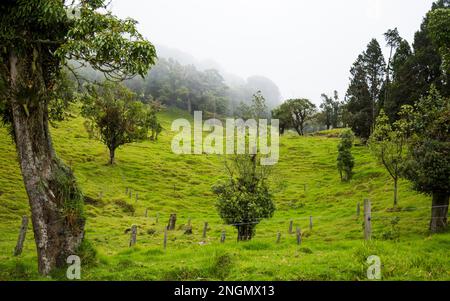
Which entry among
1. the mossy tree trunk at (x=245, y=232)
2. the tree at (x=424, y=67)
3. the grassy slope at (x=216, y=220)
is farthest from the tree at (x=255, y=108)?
the tree at (x=424, y=67)

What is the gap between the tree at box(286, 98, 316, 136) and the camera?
362 ft

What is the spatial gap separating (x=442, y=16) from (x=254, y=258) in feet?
49.9

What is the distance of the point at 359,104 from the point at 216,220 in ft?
155

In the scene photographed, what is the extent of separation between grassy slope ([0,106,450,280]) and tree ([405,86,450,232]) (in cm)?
215

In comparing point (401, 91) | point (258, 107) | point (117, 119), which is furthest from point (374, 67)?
point (258, 107)

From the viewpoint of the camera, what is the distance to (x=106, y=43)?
1179cm

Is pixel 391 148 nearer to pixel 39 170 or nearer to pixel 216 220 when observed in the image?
pixel 216 220

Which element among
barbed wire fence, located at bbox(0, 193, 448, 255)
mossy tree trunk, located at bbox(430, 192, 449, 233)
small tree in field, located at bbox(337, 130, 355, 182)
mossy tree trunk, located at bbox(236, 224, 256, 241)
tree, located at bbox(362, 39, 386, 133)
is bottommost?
barbed wire fence, located at bbox(0, 193, 448, 255)

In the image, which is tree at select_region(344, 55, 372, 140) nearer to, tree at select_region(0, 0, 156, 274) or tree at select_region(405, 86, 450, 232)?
tree at select_region(405, 86, 450, 232)

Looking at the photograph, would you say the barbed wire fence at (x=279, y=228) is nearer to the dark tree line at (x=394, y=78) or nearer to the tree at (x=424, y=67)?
the dark tree line at (x=394, y=78)

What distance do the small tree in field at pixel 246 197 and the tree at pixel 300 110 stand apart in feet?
280

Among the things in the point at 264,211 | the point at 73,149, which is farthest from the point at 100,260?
the point at 73,149

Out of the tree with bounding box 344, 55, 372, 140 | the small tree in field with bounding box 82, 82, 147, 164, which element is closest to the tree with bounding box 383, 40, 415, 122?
the tree with bounding box 344, 55, 372, 140

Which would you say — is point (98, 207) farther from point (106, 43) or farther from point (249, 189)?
point (106, 43)
